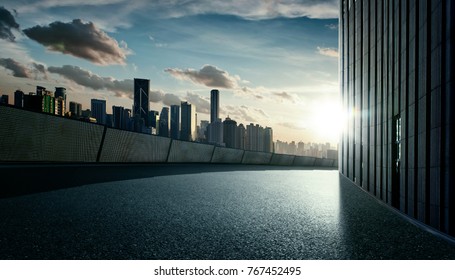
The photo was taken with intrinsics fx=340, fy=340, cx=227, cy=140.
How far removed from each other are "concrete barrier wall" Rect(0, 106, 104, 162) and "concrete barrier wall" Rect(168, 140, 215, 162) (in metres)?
7.64

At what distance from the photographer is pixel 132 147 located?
1934 centimetres

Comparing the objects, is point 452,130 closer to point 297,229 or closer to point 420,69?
point 420,69

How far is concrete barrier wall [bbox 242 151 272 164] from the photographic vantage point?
33938 mm

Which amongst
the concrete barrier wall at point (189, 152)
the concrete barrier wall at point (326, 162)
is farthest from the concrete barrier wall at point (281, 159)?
the concrete barrier wall at point (189, 152)

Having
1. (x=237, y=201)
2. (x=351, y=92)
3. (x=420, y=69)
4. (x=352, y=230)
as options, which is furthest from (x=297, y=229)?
(x=351, y=92)

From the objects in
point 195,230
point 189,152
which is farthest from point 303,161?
point 195,230

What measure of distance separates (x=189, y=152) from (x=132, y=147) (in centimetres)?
667

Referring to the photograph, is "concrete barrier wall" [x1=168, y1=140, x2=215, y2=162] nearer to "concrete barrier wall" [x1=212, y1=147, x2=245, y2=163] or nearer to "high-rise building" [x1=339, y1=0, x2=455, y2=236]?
Result: "concrete barrier wall" [x1=212, y1=147, x2=245, y2=163]

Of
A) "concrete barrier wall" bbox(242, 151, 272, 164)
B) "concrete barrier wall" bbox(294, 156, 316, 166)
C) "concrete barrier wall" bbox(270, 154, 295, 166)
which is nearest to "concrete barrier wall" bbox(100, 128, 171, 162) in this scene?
"concrete barrier wall" bbox(242, 151, 272, 164)

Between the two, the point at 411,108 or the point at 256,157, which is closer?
the point at 411,108

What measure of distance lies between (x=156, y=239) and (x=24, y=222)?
210 cm

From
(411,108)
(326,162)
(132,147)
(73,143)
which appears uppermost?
(411,108)

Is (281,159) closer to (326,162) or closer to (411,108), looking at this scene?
(326,162)
